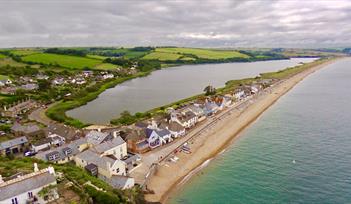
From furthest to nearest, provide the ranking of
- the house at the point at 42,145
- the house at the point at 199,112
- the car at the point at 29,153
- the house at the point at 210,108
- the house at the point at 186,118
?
the house at the point at 210,108 < the house at the point at 199,112 < the house at the point at 186,118 < the house at the point at 42,145 < the car at the point at 29,153

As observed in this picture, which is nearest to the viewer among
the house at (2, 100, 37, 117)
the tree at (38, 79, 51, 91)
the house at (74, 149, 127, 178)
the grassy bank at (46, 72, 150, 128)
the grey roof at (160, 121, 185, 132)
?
the house at (74, 149, 127, 178)

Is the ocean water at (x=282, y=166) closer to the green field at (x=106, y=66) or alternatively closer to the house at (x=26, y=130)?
the house at (x=26, y=130)

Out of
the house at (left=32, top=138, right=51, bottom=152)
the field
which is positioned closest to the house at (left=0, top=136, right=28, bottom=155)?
the house at (left=32, top=138, right=51, bottom=152)

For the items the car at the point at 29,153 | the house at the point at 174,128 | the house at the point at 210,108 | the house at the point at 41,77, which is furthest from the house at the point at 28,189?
the house at the point at 41,77

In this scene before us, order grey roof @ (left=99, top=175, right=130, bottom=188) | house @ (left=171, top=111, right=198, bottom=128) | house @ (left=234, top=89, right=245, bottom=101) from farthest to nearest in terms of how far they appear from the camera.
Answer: house @ (left=234, top=89, right=245, bottom=101) → house @ (left=171, top=111, right=198, bottom=128) → grey roof @ (left=99, top=175, right=130, bottom=188)

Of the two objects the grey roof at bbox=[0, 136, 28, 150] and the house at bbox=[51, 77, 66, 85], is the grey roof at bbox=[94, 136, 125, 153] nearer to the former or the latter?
the grey roof at bbox=[0, 136, 28, 150]

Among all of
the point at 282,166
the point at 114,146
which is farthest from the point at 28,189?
the point at 282,166

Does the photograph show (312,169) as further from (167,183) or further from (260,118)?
(260,118)
